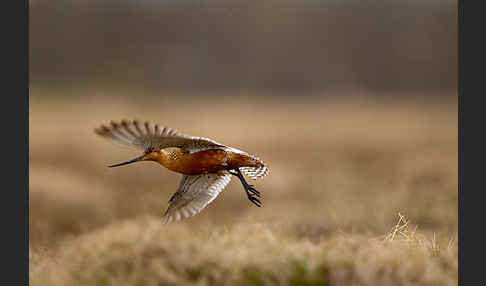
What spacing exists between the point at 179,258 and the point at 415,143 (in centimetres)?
1074

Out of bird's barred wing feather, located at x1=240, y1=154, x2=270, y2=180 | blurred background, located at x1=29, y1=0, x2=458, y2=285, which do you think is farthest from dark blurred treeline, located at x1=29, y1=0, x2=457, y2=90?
bird's barred wing feather, located at x1=240, y1=154, x2=270, y2=180

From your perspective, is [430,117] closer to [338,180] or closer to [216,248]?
[338,180]

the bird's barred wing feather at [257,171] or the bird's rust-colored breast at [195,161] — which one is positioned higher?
the bird's rust-colored breast at [195,161]

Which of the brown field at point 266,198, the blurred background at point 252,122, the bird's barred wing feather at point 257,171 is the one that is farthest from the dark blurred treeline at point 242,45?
the bird's barred wing feather at point 257,171

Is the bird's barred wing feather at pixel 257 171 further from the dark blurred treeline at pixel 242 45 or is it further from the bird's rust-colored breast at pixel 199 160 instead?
the dark blurred treeline at pixel 242 45

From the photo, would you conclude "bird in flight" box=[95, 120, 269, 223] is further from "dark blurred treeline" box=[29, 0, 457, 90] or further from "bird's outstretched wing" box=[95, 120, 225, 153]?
"dark blurred treeline" box=[29, 0, 457, 90]

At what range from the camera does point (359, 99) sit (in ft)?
67.3

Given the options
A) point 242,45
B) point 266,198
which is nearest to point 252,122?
point 266,198

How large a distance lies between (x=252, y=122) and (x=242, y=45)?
394 inches

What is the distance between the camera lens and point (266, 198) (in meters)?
10.7

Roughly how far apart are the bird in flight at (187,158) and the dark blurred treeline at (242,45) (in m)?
16.1

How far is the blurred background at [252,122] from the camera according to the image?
17.5 ft

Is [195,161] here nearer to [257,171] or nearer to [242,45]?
[257,171]

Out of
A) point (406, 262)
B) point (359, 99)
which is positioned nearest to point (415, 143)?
point (359, 99)
